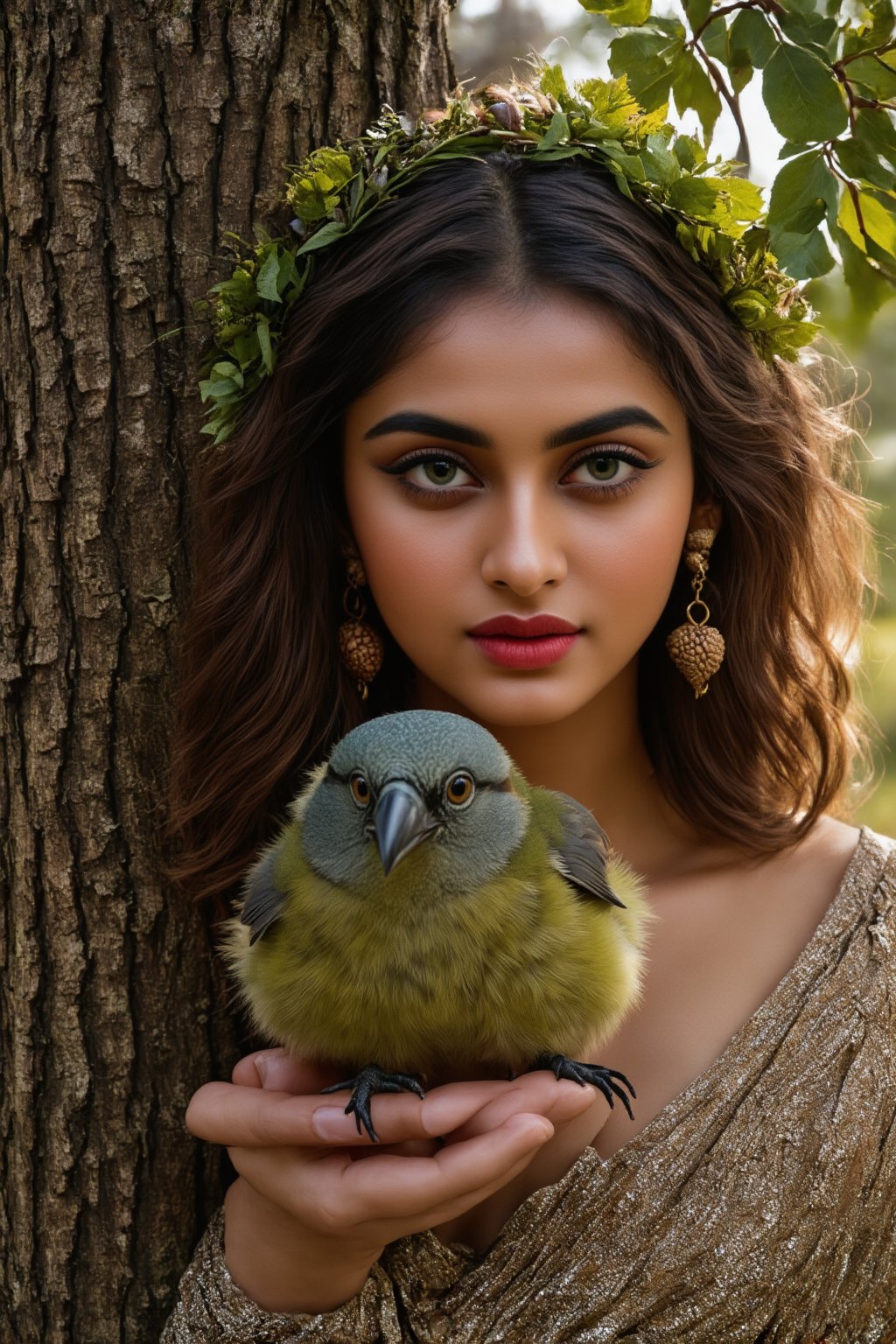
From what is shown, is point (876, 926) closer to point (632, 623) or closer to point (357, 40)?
point (632, 623)

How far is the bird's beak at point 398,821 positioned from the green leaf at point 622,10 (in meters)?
1.49

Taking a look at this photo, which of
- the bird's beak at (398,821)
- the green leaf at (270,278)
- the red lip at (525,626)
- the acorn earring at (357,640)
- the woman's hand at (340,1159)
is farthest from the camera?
the acorn earring at (357,640)

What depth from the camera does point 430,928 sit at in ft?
6.35

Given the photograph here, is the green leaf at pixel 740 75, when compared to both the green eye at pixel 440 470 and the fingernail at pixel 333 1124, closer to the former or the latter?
the green eye at pixel 440 470

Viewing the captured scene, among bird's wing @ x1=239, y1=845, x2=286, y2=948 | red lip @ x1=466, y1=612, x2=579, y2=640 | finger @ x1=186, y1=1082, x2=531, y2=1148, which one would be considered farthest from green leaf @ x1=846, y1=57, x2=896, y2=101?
finger @ x1=186, y1=1082, x2=531, y2=1148

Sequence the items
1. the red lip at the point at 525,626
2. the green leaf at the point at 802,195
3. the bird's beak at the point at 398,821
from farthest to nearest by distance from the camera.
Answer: the red lip at the point at 525,626
the green leaf at the point at 802,195
the bird's beak at the point at 398,821

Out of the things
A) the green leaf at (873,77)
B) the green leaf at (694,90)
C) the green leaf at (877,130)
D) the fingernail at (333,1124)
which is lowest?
the fingernail at (333,1124)

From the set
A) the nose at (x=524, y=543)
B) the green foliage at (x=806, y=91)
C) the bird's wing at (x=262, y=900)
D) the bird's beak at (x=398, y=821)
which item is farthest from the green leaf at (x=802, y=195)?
the bird's wing at (x=262, y=900)

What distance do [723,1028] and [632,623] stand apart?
Answer: 94cm

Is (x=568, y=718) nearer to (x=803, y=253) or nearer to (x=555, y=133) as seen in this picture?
(x=803, y=253)

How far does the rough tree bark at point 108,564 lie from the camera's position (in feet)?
7.87

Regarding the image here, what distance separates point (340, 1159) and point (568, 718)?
108 cm

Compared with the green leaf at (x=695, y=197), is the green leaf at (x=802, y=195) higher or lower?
lower

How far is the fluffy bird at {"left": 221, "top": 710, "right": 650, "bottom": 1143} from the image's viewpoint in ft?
6.30
